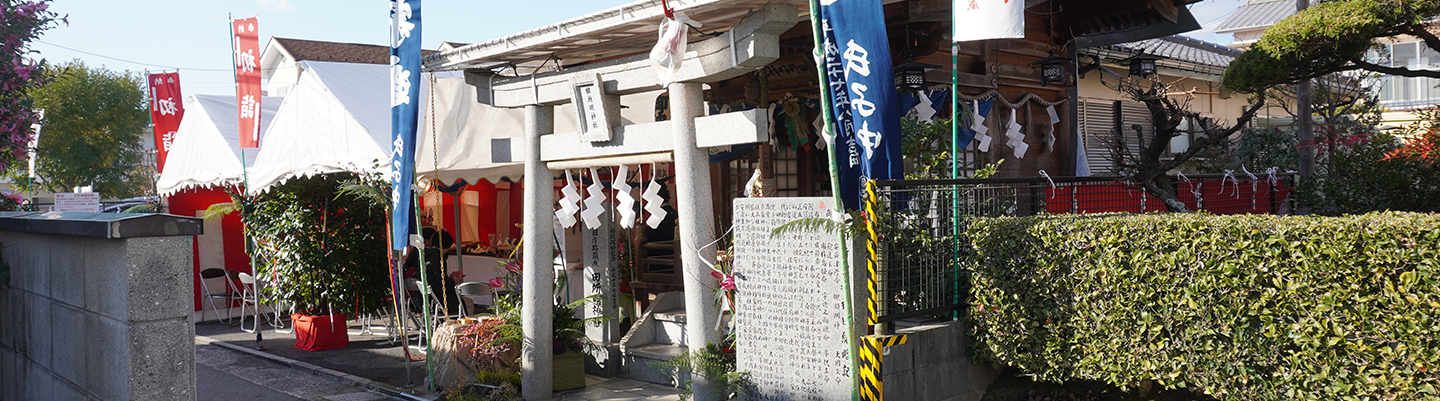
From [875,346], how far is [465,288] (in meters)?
4.92

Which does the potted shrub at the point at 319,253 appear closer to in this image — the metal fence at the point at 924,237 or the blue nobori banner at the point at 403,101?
the blue nobori banner at the point at 403,101

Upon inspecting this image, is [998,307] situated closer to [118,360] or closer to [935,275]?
[935,275]

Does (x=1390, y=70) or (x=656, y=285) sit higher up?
(x=1390, y=70)

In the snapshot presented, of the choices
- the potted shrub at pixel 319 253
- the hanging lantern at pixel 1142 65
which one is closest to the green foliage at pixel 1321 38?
the hanging lantern at pixel 1142 65

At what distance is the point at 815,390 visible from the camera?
6.16m

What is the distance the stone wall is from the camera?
4.69 m

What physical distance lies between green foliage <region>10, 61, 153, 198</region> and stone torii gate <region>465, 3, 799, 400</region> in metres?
27.6

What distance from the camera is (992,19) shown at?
228 inches

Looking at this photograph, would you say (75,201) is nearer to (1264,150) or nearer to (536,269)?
(536,269)

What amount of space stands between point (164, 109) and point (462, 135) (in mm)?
8191

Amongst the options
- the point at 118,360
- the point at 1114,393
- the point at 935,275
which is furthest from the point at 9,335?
the point at 1114,393

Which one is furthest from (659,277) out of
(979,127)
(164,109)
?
(164,109)


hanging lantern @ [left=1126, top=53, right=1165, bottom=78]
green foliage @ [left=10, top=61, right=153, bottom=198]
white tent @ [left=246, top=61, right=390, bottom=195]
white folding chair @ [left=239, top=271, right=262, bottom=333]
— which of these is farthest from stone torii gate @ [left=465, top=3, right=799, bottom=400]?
green foliage @ [left=10, top=61, right=153, bottom=198]

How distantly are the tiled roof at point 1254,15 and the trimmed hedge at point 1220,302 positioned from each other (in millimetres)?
22460
